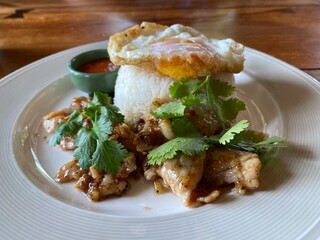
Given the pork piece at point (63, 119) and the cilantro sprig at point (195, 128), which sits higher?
the cilantro sprig at point (195, 128)

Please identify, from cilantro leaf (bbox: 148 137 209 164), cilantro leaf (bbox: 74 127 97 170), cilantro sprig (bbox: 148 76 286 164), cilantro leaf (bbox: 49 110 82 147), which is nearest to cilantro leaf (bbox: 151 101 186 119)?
cilantro sprig (bbox: 148 76 286 164)

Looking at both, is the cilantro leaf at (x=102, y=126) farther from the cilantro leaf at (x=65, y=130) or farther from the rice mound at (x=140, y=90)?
the rice mound at (x=140, y=90)

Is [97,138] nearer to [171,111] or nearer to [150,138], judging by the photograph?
[150,138]

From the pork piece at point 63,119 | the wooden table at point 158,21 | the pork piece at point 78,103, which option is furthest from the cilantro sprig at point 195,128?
the wooden table at point 158,21

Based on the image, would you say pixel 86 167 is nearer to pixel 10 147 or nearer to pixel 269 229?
pixel 10 147

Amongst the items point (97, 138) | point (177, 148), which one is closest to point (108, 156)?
point (97, 138)
